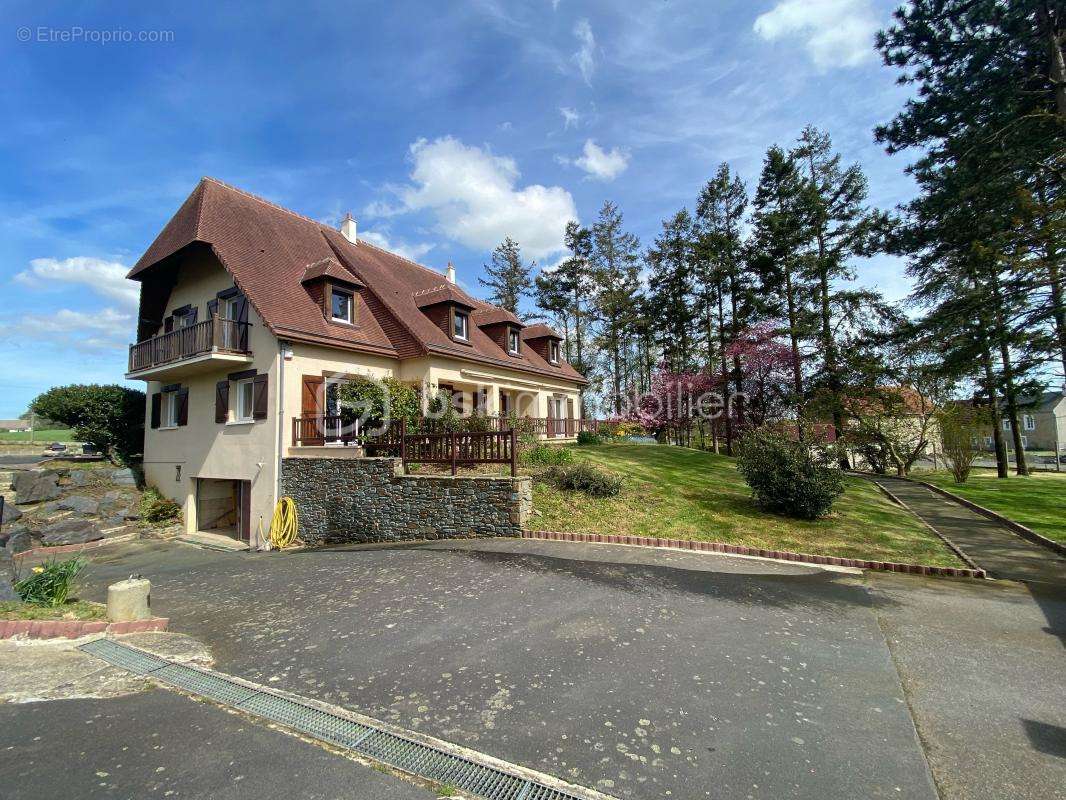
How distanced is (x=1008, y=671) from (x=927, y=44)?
48.9 feet

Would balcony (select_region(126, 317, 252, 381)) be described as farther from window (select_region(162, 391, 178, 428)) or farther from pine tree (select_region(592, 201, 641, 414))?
pine tree (select_region(592, 201, 641, 414))

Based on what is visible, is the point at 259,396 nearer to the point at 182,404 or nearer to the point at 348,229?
the point at 182,404

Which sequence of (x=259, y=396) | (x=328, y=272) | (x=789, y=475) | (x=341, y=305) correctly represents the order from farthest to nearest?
1. (x=341, y=305)
2. (x=328, y=272)
3. (x=259, y=396)
4. (x=789, y=475)

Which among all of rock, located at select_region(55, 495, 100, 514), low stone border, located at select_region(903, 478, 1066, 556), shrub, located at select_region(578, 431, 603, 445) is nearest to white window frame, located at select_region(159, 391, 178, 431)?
rock, located at select_region(55, 495, 100, 514)

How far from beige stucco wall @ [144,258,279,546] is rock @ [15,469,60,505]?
269cm

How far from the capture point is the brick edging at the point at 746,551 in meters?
7.96

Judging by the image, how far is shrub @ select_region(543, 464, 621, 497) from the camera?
466 inches

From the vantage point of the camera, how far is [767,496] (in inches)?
443

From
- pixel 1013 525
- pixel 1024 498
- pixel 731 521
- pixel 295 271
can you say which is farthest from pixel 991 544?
pixel 295 271

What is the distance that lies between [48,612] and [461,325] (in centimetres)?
1494

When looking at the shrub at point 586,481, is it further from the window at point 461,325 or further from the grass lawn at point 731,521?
the window at point 461,325

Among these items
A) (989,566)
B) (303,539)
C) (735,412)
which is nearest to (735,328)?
(735,412)

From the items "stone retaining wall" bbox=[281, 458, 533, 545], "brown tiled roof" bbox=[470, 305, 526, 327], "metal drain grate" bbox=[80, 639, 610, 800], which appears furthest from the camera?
"brown tiled roof" bbox=[470, 305, 526, 327]

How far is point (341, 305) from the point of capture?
53.3 ft
